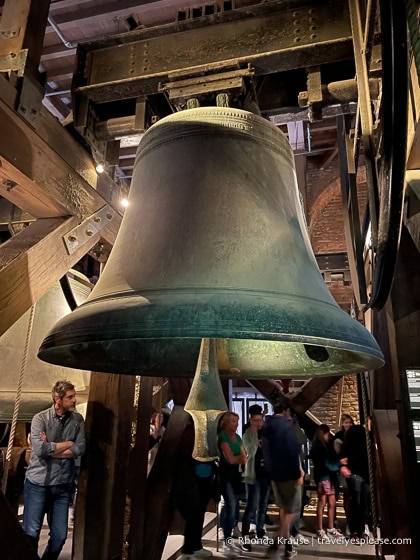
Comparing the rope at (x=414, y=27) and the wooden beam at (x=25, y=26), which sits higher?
the wooden beam at (x=25, y=26)

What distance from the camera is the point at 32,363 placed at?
3.15 metres

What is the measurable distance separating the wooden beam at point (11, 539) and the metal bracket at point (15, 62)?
1.93m

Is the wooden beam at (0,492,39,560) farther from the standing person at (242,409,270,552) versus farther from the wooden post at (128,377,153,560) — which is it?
the standing person at (242,409,270,552)

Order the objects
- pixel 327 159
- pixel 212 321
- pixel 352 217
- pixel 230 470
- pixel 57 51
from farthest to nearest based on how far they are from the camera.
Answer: pixel 327 159, pixel 230 470, pixel 57 51, pixel 352 217, pixel 212 321

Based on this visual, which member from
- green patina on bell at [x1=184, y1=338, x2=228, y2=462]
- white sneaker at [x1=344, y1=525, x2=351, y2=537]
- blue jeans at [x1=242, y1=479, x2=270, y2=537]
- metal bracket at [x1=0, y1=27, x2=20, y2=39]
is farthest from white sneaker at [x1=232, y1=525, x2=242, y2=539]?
metal bracket at [x1=0, y1=27, x2=20, y2=39]

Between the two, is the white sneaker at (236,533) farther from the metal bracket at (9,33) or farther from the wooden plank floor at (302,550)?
the metal bracket at (9,33)

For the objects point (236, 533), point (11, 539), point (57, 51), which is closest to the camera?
point (11, 539)

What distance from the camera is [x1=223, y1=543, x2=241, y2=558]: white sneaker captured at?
4.82 metres

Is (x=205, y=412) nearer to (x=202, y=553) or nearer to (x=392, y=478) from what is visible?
(x=392, y=478)

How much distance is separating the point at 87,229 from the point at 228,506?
3.86 metres

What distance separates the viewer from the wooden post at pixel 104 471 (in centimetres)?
275

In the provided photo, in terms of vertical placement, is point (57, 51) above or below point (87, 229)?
above

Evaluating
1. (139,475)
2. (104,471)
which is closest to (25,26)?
(104,471)

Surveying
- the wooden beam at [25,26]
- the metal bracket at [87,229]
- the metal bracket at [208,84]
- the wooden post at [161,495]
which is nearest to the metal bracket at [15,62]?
the wooden beam at [25,26]
